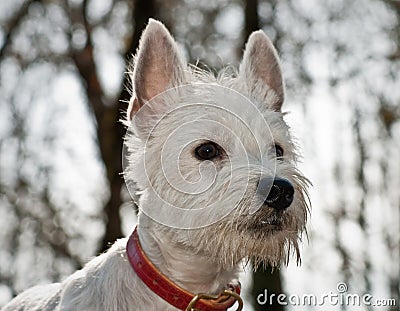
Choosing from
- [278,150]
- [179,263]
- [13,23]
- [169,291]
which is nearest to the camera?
[169,291]

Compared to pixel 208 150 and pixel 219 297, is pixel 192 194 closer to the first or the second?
pixel 208 150

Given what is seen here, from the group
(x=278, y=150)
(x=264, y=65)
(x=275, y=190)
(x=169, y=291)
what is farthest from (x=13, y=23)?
(x=275, y=190)

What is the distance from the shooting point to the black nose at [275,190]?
136 inches

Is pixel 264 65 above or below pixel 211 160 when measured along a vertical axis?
above

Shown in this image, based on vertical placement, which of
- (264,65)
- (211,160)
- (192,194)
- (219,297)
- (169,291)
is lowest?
(219,297)

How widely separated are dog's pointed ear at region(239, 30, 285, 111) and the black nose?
3.18ft

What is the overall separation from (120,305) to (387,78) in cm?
882

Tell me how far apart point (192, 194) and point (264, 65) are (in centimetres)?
109

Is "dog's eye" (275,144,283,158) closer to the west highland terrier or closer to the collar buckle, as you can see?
the west highland terrier

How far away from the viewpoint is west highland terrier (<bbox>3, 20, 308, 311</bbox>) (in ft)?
11.7

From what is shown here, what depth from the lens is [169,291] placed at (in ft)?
12.2

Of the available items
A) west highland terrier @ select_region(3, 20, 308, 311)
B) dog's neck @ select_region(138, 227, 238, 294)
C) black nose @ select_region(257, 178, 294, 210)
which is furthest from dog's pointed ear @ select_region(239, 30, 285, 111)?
dog's neck @ select_region(138, 227, 238, 294)

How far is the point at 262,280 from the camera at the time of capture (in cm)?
952

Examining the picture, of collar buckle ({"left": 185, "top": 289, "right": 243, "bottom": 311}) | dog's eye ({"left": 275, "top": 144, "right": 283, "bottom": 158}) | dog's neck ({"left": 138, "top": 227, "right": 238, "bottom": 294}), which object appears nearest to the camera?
collar buckle ({"left": 185, "top": 289, "right": 243, "bottom": 311})
